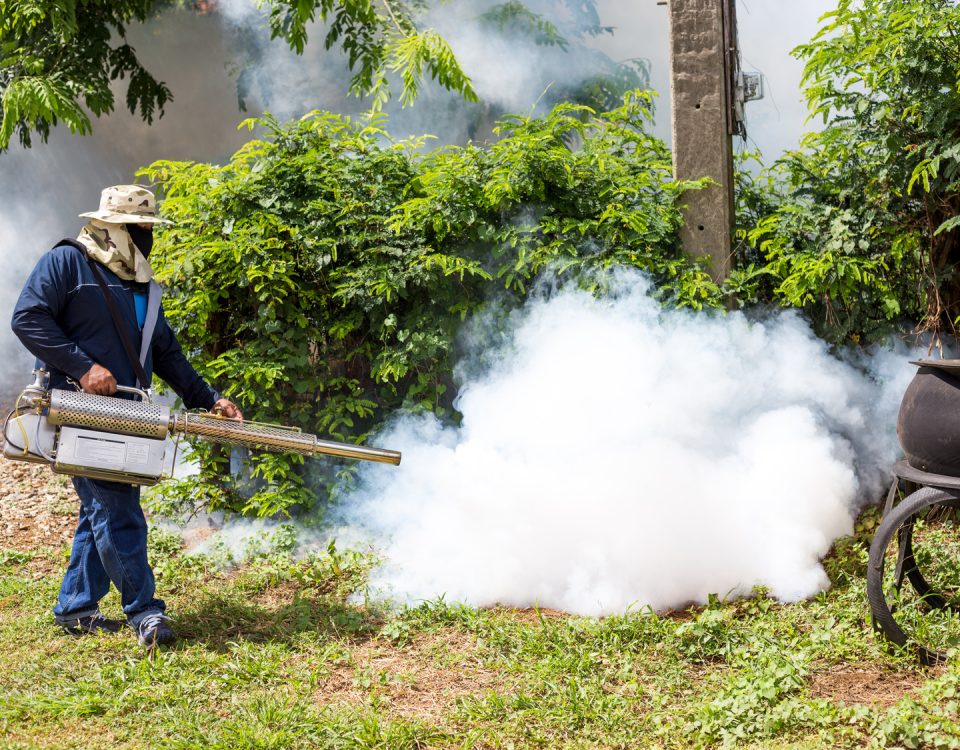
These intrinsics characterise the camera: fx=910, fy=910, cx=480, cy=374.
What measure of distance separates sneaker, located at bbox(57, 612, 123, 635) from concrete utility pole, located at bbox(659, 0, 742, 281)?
12.9 feet

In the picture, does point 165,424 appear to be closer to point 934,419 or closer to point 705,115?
point 934,419

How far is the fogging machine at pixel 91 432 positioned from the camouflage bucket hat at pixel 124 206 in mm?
817

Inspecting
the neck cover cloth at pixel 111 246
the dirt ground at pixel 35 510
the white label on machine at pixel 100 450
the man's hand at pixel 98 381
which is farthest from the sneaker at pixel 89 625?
the neck cover cloth at pixel 111 246

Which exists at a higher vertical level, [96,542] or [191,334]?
[191,334]

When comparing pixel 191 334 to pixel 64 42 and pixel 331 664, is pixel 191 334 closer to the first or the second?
pixel 331 664

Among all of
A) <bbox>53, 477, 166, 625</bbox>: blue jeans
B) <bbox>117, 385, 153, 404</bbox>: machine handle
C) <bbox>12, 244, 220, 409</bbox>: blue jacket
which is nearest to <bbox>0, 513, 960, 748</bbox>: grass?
<bbox>53, 477, 166, 625</bbox>: blue jeans

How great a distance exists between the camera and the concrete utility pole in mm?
5613

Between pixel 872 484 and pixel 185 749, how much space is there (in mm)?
4066

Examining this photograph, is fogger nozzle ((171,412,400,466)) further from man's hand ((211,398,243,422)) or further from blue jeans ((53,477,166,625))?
blue jeans ((53,477,166,625))

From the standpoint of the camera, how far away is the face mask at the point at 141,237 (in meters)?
4.54

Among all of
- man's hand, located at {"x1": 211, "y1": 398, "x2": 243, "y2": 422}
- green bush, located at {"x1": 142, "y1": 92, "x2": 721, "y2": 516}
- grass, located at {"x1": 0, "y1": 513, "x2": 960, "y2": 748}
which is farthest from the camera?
green bush, located at {"x1": 142, "y1": 92, "x2": 721, "y2": 516}

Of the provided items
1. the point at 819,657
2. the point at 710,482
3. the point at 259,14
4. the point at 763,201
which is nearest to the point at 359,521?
the point at 710,482

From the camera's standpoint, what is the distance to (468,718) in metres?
3.55

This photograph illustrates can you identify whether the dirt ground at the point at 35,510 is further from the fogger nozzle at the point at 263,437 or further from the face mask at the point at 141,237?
the face mask at the point at 141,237
